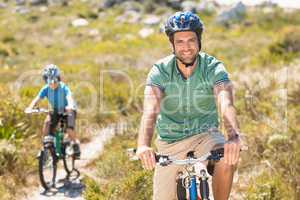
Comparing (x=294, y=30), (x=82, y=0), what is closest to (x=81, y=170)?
(x=294, y=30)

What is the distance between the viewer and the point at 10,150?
7891 mm

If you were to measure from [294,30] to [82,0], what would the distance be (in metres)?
54.1

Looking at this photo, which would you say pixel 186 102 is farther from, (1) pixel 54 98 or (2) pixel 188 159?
(1) pixel 54 98

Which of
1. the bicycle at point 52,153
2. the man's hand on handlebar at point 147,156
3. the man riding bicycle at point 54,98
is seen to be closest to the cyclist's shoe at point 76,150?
the bicycle at point 52,153

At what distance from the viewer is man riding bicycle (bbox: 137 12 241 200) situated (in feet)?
12.4

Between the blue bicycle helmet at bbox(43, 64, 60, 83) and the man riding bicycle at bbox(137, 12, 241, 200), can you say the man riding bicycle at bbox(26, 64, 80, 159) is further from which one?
the man riding bicycle at bbox(137, 12, 241, 200)

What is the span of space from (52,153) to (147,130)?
4.19 metres

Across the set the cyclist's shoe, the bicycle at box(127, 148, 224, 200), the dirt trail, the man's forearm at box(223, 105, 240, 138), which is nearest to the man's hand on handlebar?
the bicycle at box(127, 148, 224, 200)

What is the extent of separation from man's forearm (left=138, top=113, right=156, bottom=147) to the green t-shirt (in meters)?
0.17

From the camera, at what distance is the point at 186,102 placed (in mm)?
3895

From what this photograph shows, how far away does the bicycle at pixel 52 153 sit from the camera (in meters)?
7.50

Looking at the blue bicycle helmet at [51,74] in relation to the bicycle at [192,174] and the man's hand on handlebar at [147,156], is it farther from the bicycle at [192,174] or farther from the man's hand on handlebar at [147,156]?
the man's hand on handlebar at [147,156]

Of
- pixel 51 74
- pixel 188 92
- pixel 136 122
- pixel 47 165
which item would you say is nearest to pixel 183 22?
pixel 188 92

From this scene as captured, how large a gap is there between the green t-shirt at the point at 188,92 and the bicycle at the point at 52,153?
12.1ft
